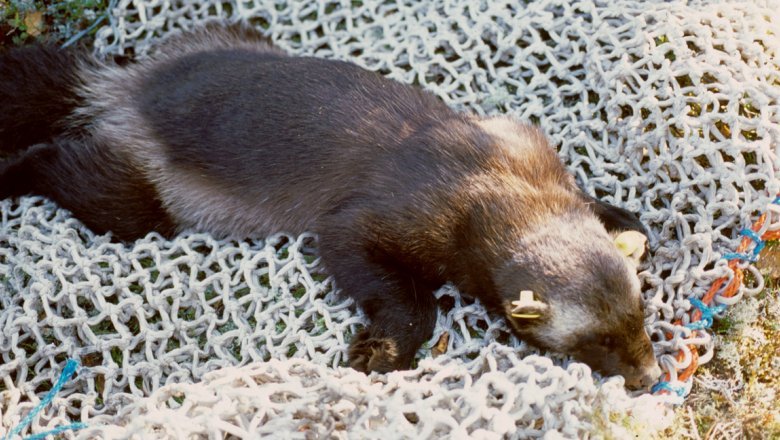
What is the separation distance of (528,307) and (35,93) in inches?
130

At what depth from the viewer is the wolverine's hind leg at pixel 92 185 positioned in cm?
449

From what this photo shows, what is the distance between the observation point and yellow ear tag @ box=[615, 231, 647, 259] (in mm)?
3676

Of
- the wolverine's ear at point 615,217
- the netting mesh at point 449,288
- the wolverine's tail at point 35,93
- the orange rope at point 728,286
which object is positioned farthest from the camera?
the wolverine's tail at point 35,93

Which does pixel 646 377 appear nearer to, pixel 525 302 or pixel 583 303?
pixel 583 303

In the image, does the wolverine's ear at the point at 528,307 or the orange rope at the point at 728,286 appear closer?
the wolverine's ear at the point at 528,307

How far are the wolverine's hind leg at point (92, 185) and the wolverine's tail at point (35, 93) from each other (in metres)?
A: 0.26

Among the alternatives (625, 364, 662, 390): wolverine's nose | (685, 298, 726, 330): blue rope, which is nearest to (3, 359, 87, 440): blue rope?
(625, 364, 662, 390): wolverine's nose

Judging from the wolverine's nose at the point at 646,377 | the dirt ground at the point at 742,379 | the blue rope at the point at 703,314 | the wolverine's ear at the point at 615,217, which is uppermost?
the wolverine's ear at the point at 615,217

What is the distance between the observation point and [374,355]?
12.1 feet

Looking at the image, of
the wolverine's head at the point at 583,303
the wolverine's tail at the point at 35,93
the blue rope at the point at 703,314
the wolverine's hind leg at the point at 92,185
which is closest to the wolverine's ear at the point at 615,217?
the wolverine's head at the point at 583,303

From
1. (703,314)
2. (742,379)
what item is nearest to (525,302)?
(703,314)

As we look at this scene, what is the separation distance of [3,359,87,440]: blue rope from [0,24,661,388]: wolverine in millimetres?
932

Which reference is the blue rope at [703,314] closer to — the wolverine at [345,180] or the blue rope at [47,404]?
the wolverine at [345,180]

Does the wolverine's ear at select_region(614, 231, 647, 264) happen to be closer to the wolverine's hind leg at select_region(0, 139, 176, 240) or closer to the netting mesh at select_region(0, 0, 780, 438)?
the netting mesh at select_region(0, 0, 780, 438)
